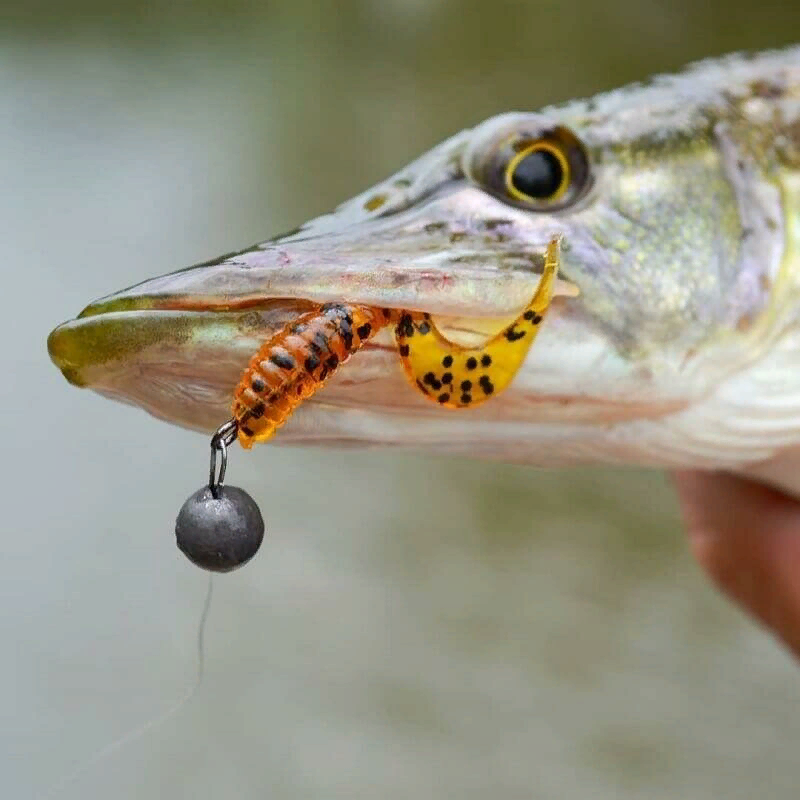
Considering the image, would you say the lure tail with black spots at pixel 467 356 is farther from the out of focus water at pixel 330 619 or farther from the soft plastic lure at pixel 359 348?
the out of focus water at pixel 330 619

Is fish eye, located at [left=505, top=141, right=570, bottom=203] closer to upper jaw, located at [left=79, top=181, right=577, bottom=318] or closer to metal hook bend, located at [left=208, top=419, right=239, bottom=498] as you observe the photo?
upper jaw, located at [left=79, top=181, right=577, bottom=318]

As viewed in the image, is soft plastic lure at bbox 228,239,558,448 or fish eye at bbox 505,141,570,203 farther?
fish eye at bbox 505,141,570,203

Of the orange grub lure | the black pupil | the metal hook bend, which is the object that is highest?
the black pupil

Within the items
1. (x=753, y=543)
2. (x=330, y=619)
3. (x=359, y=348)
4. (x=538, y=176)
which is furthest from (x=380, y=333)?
(x=330, y=619)

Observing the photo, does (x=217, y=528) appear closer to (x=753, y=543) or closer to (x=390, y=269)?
(x=390, y=269)

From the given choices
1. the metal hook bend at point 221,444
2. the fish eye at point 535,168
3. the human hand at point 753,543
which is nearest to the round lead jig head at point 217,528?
the metal hook bend at point 221,444

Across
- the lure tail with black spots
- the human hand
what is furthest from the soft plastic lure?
the human hand
